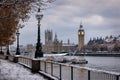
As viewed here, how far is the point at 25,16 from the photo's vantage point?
2780 centimetres

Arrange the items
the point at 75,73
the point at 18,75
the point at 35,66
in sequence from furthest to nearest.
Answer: the point at 35,66, the point at 18,75, the point at 75,73

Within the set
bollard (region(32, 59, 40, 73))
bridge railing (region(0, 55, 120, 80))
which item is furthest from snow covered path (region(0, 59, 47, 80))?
bridge railing (region(0, 55, 120, 80))

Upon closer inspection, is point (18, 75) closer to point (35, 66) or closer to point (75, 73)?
point (35, 66)

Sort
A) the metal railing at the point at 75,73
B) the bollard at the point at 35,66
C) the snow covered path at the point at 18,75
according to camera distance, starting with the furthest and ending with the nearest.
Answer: the bollard at the point at 35,66 < the snow covered path at the point at 18,75 < the metal railing at the point at 75,73

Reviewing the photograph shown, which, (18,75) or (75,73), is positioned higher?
(75,73)

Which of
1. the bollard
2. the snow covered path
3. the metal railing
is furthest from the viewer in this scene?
the bollard

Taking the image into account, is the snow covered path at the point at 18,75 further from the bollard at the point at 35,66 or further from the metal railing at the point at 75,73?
the metal railing at the point at 75,73

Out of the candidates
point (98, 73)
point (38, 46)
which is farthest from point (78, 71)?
point (38, 46)

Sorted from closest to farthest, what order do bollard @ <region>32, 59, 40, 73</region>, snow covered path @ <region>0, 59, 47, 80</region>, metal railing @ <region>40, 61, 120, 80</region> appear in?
1. metal railing @ <region>40, 61, 120, 80</region>
2. snow covered path @ <region>0, 59, 47, 80</region>
3. bollard @ <region>32, 59, 40, 73</region>

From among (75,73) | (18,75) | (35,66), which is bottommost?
(18,75)

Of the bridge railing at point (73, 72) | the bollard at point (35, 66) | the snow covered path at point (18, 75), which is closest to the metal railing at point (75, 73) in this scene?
the bridge railing at point (73, 72)

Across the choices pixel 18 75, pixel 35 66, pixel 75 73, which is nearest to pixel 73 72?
pixel 75 73

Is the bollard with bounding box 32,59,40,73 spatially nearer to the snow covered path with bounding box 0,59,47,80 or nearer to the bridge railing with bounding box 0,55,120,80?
the bridge railing with bounding box 0,55,120,80

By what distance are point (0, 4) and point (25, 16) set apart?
7306mm
